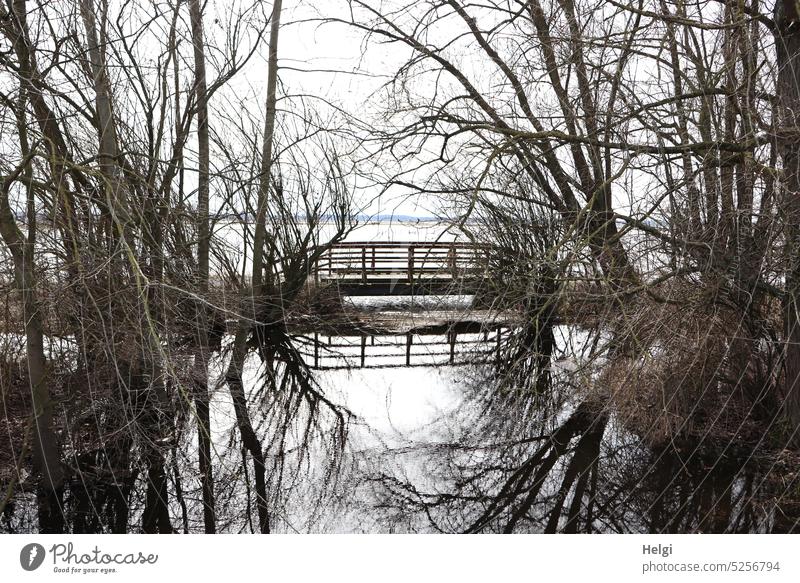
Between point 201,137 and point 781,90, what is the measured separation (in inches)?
137

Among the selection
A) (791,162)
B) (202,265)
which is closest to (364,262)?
(202,265)

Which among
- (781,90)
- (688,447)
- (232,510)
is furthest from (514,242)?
(232,510)

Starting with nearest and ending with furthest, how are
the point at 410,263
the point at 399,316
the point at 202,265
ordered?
the point at 202,265
the point at 399,316
the point at 410,263

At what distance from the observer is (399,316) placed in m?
6.99

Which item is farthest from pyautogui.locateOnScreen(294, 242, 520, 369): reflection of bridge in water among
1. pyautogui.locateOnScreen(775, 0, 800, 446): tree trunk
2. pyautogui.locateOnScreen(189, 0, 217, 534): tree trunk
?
pyautogui.locateOnScreen(775, 0, 800, 446): tree trunk

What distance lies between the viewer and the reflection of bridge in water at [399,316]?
5328 millimetres

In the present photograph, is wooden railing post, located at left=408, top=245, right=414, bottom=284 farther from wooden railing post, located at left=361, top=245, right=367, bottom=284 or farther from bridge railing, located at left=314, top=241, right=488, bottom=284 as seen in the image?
wooden railing post, located at left=361, top=245, right=367, bottom=284

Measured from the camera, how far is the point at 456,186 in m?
4.29

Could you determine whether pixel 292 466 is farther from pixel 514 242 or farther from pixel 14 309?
pixel 514 242

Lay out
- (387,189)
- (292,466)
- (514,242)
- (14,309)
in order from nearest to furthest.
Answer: (14,309) < (292,466) < (387,189) < (514,242)

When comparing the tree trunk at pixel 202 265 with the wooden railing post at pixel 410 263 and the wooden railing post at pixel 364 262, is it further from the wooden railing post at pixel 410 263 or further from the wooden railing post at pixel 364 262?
the wooden railing post at pixel 364 262

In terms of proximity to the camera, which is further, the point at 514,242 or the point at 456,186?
the point at 514,242

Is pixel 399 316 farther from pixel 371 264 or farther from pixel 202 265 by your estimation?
pixel 202 265

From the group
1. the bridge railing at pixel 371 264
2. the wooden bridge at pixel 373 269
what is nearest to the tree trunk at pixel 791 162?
the bridge railing at pixel 371 264
